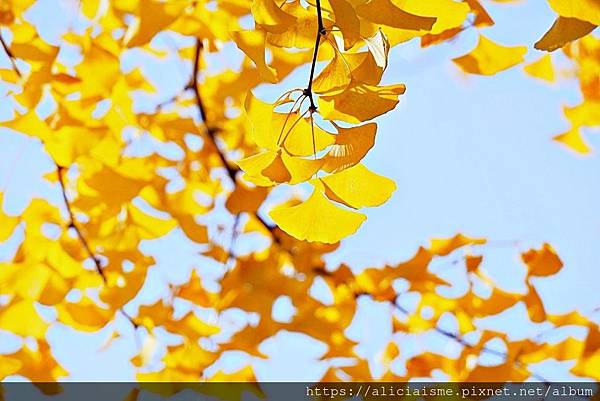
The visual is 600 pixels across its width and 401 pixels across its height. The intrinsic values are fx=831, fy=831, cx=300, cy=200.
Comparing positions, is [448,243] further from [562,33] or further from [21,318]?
[562,33]

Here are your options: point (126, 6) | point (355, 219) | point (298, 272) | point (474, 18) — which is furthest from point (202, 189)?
point (355, 219)

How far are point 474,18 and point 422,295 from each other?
1.15 feet

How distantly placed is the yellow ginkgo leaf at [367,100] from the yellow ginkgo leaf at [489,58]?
0.30 m

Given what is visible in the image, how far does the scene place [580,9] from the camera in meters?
0.31

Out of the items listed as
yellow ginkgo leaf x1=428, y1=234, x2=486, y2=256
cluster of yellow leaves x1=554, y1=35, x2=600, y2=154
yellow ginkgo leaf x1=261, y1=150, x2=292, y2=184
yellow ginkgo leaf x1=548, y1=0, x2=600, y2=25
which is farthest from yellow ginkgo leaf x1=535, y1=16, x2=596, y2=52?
yellow ginkgo leaf x1=428, y1=234, x2=486, y2=256

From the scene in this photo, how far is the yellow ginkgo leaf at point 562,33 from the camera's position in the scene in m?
0.31

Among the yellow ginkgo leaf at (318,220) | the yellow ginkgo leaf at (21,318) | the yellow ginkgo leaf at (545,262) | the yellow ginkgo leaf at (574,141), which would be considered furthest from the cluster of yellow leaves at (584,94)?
the yellow ginkgo leaf at (21,318)

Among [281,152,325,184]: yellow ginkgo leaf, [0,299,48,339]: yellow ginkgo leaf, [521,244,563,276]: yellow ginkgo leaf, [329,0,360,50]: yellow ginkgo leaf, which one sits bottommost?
[281,152,325,184]: yellow ginkgo leaf

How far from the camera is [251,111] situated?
36cm

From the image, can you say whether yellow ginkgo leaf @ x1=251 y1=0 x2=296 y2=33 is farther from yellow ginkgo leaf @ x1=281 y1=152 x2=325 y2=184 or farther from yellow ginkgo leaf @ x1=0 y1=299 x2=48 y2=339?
yellow ginkgo leaf @ x1=0 y1=299 x2=48 y2=339

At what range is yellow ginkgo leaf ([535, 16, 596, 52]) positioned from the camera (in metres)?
0.31

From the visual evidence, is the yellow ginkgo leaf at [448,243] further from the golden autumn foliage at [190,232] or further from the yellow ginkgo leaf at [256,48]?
the yellow ginkgo leaf at [256,48]

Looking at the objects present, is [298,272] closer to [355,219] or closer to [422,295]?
[422,295]

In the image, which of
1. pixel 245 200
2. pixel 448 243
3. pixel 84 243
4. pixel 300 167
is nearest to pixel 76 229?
pixel 84 243
